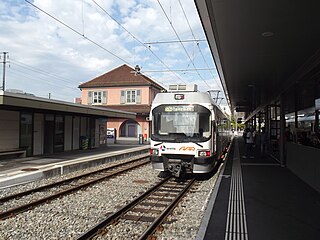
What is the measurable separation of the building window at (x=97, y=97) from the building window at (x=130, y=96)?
275 cm

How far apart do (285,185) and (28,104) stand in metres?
10.2

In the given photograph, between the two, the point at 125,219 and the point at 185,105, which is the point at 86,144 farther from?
the point at 125,219

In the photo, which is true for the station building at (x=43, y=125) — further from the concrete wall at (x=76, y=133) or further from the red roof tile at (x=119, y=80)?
the red roof tile at (x=119, y=80)

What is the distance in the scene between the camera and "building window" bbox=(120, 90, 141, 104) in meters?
41.2

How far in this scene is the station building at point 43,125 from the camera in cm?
1388

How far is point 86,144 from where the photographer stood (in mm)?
22609

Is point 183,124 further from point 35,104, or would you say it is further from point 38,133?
point 38,133

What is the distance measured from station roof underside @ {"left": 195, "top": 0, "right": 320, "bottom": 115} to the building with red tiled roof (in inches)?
1068

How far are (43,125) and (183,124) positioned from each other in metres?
10.4

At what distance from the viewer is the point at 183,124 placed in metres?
10.8

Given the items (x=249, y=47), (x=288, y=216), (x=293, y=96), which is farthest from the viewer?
(x=293, y=96)

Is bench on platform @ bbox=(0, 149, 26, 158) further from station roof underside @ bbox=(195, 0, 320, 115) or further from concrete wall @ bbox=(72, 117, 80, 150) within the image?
station roof underside @ bbox=(195, 0, 320, 115)

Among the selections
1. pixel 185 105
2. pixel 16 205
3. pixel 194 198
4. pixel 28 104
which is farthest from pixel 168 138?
pixel 28 104

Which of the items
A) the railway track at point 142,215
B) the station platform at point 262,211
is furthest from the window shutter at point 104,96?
the railway track at point 142,215
